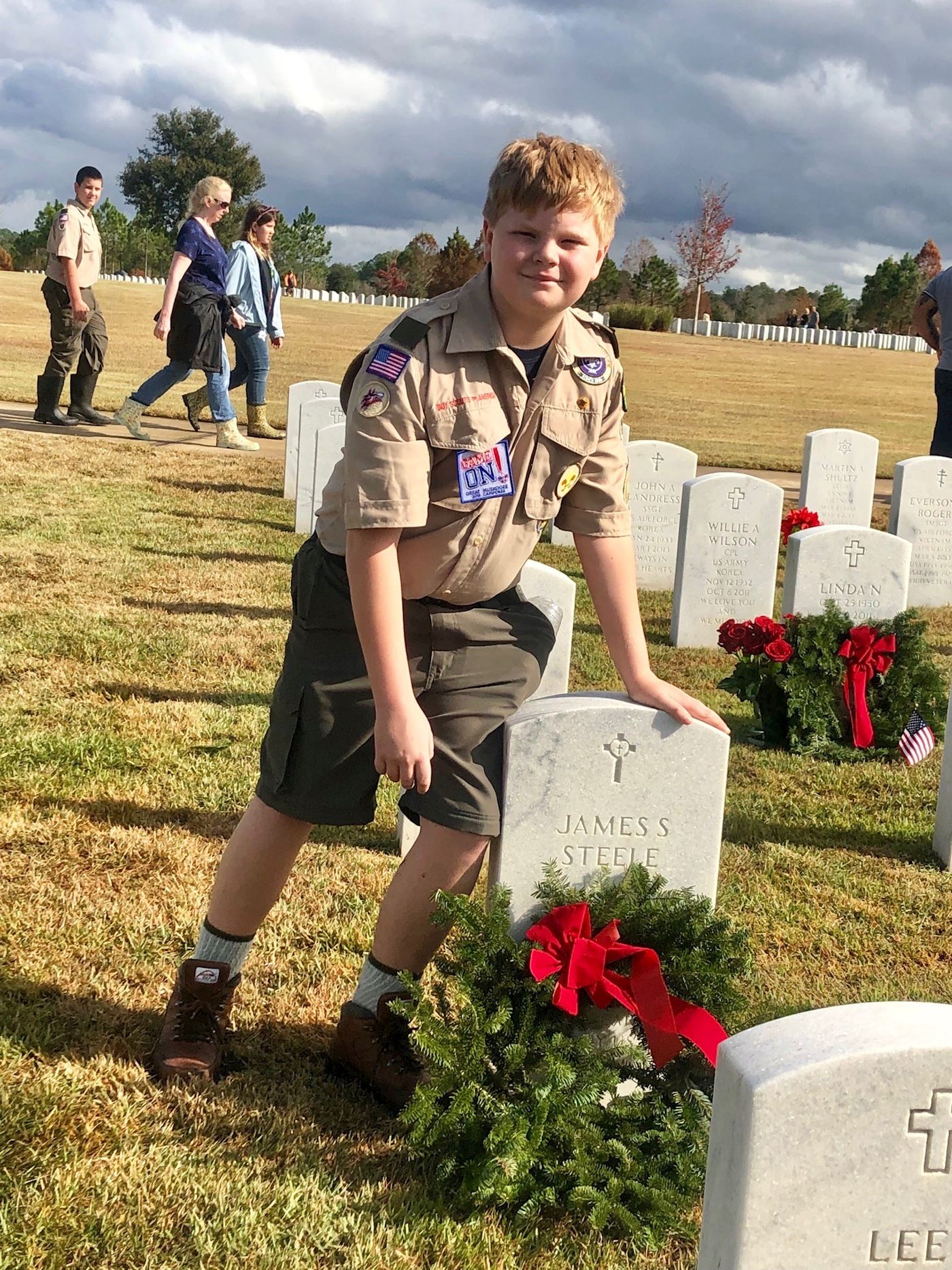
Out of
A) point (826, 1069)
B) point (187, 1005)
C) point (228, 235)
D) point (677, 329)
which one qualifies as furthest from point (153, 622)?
point (228, 235)

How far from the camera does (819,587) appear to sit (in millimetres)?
5977

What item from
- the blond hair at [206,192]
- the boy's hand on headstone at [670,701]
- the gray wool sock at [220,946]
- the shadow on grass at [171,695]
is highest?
the blond hair at [206,192]

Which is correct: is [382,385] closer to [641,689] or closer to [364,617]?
[364,617]

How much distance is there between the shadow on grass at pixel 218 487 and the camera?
10539 millimetres

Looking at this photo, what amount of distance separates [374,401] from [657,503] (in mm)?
6221

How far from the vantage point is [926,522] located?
866cm

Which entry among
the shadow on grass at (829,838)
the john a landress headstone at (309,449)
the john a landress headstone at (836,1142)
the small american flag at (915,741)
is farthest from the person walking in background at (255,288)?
the john a landress headstone at (836,1142)

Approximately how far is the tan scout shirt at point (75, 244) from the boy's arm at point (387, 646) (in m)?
9.13

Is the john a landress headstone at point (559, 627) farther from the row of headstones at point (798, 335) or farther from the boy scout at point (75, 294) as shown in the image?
the row of headstones at point (798, 335)

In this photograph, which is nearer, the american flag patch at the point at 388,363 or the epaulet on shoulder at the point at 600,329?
the american flag patch at the point at 388,363

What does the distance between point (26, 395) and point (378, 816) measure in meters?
12.2

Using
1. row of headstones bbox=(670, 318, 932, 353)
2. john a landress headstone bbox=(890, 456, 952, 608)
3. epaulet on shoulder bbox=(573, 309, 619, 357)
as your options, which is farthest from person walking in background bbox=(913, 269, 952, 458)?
row of headstones bbox=(670, 318, 932, 353)

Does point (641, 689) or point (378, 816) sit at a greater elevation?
point (641, 689)

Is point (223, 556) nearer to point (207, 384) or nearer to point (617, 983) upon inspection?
point (207, 384)
